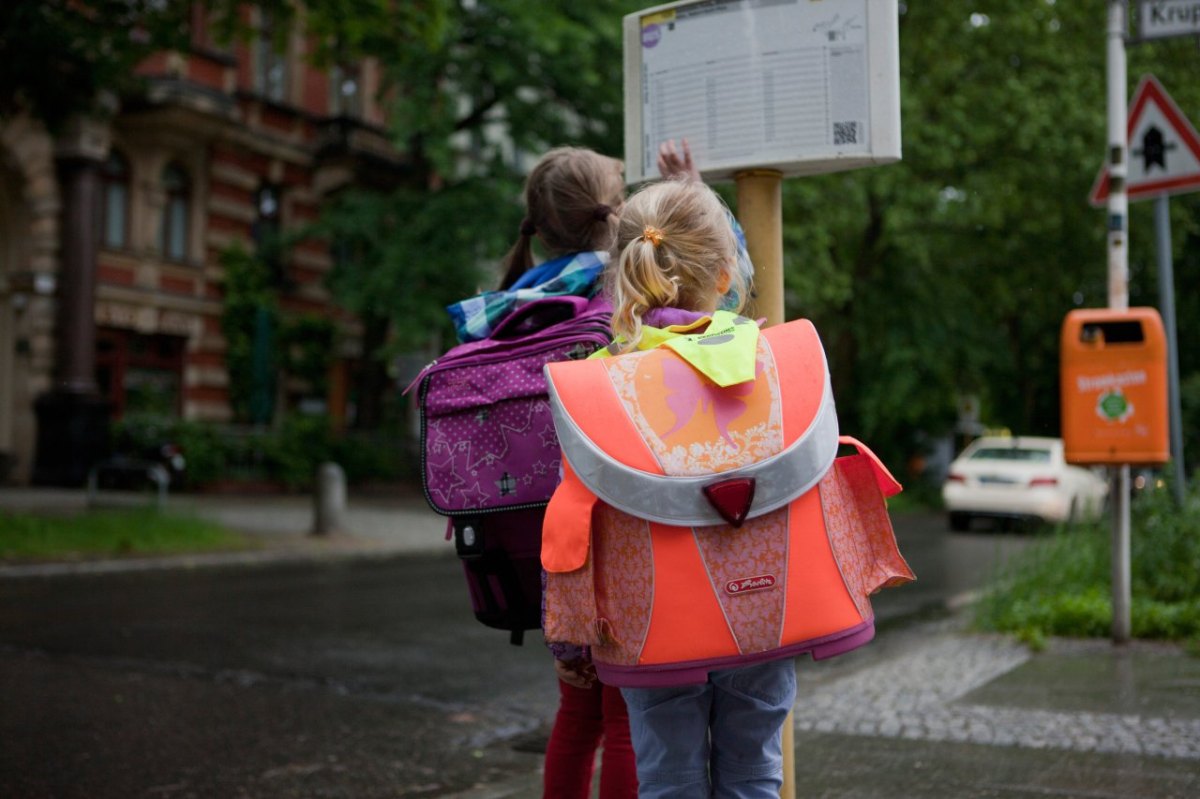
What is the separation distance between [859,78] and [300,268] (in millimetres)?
24577

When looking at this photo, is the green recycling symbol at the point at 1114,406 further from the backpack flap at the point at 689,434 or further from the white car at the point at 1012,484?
the white car at the point at 1012,484

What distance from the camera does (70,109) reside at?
476 inches

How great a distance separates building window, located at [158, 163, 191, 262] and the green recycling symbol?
66.7ft

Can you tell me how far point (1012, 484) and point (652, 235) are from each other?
19.1 metres

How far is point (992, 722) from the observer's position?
516 cm

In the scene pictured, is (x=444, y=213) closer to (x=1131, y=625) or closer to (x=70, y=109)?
(x=70, y=109)

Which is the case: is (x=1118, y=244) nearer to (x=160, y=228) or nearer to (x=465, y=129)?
(x=465, y=129)

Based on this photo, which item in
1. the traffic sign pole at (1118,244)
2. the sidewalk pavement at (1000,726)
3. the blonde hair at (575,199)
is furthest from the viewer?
the traffic sign pole at (1118,244)

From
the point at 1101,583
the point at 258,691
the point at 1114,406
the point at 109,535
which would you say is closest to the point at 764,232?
the point at 258,691

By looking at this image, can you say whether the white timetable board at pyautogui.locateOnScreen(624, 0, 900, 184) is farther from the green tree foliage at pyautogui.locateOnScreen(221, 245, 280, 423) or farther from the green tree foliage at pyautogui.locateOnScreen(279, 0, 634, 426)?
the green tree foliage at pyautogui.locateOnScreen(221, 245, 280, 423)

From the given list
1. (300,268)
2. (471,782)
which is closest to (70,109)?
(471,782)

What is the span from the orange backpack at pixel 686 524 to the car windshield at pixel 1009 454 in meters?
19.5

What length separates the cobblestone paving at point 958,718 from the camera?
4762mm

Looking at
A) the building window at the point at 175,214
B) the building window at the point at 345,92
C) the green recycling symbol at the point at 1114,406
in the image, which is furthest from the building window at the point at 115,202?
the green recycling symbol at the point at 1114,406
